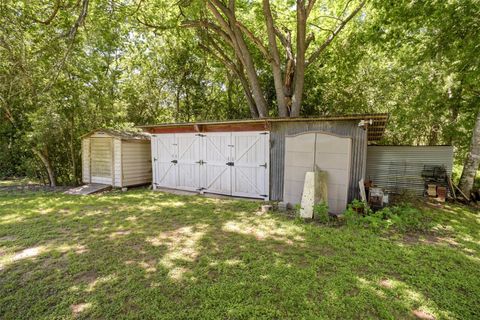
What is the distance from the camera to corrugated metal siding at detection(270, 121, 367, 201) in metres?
5.25

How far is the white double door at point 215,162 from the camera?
21.2 feet

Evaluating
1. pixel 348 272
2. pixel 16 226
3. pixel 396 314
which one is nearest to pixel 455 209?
pixel 348 272

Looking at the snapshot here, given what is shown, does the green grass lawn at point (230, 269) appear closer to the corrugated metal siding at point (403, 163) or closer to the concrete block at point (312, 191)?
the concrete block at point (312, 191)

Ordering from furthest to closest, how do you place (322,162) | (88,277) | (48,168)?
(48,168) → (322,162) → (88,277)

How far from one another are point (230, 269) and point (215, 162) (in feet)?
14.7

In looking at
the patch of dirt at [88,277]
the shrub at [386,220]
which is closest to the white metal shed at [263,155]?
the shrub at [386,220]

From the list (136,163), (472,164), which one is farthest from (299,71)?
(136,163)

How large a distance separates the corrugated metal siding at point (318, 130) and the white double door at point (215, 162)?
0.62 ft

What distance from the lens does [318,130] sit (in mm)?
5562

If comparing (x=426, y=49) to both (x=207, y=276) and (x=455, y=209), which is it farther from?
(x=207, y=276)

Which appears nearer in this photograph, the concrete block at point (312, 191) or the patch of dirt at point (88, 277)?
the patch of dirt at point (88, 277)

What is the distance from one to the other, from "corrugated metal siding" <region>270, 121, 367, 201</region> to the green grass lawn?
1.44 m

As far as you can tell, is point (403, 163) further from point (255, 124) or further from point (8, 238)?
point (8, 238)

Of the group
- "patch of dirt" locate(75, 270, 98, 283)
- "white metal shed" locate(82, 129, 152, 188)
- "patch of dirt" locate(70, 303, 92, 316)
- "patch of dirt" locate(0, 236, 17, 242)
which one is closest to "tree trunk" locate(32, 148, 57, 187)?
"white metal shed" locate(82, 129, 152, 188)
